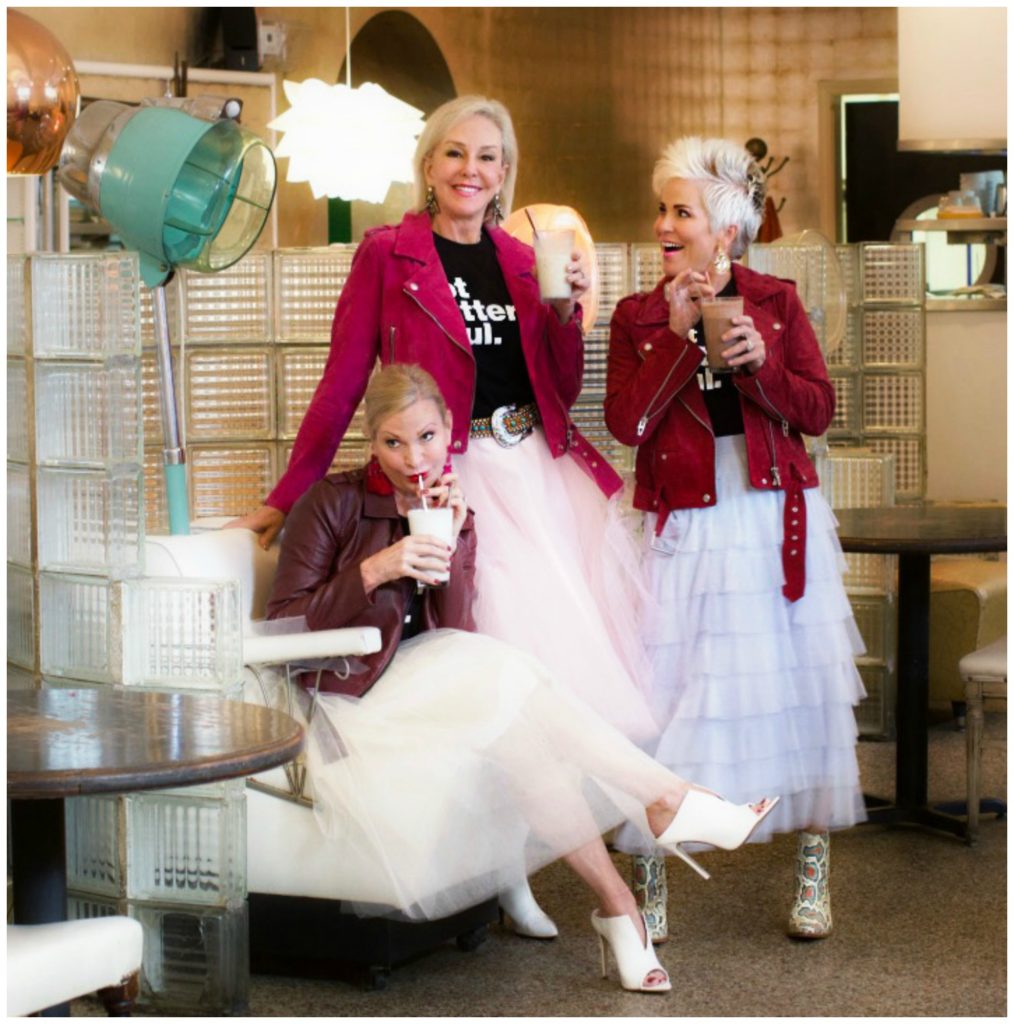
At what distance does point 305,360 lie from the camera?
4.86 meters

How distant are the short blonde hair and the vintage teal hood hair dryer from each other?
454 millimetres

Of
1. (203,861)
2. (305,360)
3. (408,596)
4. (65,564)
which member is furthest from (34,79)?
(305,360)

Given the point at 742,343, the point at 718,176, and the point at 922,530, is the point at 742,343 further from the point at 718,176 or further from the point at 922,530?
the point at 922,530

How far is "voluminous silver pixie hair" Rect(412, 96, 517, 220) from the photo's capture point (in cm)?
362

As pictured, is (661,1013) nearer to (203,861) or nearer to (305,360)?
(203,861)

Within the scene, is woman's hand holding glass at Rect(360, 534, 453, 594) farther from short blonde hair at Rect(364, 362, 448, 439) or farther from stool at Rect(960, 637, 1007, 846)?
stool at Rect(960, 637, 1007, 846)

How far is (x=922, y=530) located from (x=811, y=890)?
112 cm

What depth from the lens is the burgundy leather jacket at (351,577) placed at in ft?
11.1

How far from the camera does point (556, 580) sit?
3.66 m

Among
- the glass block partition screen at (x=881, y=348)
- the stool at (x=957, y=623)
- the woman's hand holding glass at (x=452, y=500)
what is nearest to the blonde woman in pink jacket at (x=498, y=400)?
the woman's hand holding glass at (x=452, y=500)

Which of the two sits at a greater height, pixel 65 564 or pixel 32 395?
pixel 32 395

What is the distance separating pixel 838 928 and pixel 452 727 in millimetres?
1049

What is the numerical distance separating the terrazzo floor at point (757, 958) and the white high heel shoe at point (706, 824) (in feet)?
0.94

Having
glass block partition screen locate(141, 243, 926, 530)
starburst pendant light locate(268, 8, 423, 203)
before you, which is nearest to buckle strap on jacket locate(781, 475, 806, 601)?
glass block partition screen locate(141, 243, 926, 530)
